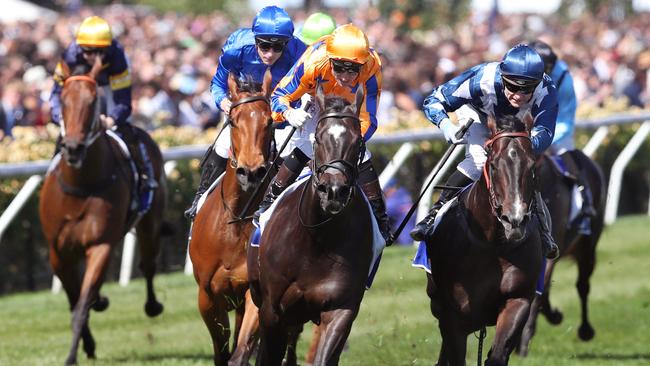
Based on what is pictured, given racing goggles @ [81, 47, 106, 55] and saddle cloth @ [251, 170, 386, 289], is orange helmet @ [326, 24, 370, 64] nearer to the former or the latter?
saddle cloth @ [251, 170, 386, 289]

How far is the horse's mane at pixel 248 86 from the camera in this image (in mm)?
7465

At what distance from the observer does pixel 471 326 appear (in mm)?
7129

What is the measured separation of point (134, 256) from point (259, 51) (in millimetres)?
5933

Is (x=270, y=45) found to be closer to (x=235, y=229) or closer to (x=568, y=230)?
(x=235, y=229)

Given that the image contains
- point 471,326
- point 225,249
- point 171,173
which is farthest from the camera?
point 171,173

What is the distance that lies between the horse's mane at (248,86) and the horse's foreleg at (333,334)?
1459mm

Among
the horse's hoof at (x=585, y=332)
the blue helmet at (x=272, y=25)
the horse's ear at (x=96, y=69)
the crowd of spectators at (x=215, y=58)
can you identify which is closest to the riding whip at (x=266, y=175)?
the blue helmet at (x=272, y=25)

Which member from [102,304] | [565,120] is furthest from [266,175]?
[565,120]

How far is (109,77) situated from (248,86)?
9.67 ft

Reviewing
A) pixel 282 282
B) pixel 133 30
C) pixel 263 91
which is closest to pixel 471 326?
pixel 282 282

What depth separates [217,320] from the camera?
8047mm

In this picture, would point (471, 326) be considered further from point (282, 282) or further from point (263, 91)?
point (263, 91)

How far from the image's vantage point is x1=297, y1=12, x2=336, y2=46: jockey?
9.37 m

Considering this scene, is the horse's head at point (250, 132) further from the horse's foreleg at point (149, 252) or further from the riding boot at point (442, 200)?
the horse's foreleg at point (149, 252)
